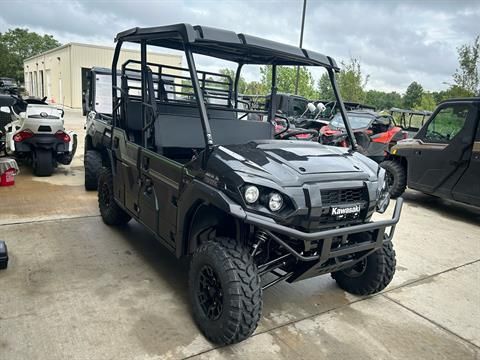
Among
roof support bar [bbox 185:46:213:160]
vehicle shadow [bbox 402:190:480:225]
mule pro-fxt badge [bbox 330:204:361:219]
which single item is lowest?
vehicle shadow [bbox 402:190:480:225]

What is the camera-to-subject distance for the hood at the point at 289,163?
2305mm

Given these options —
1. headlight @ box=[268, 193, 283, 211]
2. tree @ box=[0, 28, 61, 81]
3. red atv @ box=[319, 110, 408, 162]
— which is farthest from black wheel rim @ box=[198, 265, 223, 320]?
tree @ box=[0, 28, 61, 81]

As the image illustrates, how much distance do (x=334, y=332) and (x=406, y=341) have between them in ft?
1.56

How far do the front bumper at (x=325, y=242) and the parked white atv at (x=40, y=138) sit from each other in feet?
17.5

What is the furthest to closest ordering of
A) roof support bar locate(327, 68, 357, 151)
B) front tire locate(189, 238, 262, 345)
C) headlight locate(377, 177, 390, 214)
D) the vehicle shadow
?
the vehicle shadow → roof support bar locate(327, 68, 357, 151) → headlight locate(377, 177, 390, 214) → front tire locate(189, 238, 262, 345)

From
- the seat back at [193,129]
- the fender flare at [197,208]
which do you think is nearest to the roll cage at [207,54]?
the seat back at [193,129]

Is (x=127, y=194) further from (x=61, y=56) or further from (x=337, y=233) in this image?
(x=61, y=56)

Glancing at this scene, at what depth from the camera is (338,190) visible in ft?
7.90

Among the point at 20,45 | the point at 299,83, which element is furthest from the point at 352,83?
the point at 20,45

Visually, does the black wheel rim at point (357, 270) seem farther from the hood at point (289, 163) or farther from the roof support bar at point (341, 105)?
the roof support bar at point (341, 105)

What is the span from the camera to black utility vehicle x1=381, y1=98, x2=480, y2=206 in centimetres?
547

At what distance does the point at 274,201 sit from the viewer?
2238 millimetres

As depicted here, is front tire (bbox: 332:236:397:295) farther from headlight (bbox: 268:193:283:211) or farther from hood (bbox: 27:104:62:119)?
hood (bbox: 27:104:62:119)

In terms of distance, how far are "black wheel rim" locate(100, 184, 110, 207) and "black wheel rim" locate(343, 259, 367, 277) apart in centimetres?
263
